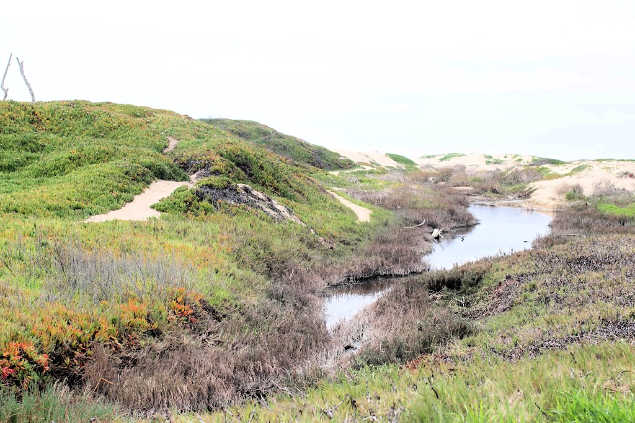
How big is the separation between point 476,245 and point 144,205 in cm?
1610

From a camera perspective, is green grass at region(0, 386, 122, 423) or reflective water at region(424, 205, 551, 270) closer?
green grass at region(0, 386, 122, 423)

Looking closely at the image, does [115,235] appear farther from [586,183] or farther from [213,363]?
[586,183]

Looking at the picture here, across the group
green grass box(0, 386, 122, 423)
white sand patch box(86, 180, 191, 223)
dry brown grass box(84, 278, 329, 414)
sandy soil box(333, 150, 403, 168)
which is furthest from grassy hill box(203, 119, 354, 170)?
green grass box(0, 386, 122, 423)

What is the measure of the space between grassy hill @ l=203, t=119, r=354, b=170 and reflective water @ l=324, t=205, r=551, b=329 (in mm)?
33861

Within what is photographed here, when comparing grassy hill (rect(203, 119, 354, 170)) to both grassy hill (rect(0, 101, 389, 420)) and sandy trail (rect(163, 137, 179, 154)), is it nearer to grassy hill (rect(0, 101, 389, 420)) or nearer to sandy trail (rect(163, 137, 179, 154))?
sandy trail (rect(163, 137, 179, 154))

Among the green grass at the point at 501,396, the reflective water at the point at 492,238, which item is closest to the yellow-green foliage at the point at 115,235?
the green grass at the point at 501,396

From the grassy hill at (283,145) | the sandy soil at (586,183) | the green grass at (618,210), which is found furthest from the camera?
the grassy hill at (283,145)

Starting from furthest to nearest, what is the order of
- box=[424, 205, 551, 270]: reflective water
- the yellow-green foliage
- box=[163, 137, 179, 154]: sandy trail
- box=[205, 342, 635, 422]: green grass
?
box=[163, 137, 179, 154]: sandy trail
box=[424, 205, 551, 270]: reflective water
the yellow-green foliage
box=[205, 342, 635, 422]: green grass

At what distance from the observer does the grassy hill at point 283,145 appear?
6519 cm

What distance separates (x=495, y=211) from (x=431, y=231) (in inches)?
519

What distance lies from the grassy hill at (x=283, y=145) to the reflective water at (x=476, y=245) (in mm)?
33861

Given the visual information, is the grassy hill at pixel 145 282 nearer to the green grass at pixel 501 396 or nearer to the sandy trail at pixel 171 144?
the green grass at pixel 501 396

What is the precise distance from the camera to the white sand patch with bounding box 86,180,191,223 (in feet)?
44.6

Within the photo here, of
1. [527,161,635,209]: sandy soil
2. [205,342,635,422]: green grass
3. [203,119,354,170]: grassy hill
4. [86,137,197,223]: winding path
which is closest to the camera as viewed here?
[205,342,635,422]: green grass
